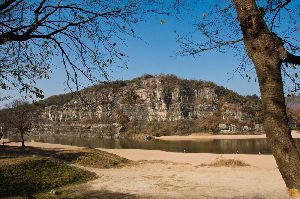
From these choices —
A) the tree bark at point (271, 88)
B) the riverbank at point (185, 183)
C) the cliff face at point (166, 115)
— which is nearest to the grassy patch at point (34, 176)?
the riverbank at point (185, 183)

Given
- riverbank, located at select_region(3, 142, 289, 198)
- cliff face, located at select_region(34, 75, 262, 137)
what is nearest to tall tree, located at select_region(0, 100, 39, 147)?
riverbank, located at select_region(3, 142, 289, 198)

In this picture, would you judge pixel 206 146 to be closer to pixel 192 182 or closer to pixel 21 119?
pixel 21 119

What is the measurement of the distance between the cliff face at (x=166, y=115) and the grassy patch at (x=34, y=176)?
9580 centimetres

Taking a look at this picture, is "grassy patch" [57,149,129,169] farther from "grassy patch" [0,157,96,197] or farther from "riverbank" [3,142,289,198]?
"grassy patch" [0,157,96,197]

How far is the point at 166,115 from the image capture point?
155m

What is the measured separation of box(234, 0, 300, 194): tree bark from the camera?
13.0ft

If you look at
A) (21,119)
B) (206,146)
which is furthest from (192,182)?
(206,146)

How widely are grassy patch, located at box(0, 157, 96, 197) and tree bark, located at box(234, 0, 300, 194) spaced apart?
1679cm

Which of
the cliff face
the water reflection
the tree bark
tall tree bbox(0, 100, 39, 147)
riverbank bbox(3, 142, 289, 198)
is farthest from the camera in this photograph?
the cliff face

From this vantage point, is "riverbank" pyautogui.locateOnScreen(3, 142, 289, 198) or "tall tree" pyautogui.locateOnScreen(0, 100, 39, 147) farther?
"tall tree" pyautogui.locateOnScreen(0, 100, 39, 147)

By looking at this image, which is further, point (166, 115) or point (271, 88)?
point (166, 115)

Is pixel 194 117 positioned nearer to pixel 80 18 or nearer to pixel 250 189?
pixel 250 189

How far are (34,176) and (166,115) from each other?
133602 millimetres

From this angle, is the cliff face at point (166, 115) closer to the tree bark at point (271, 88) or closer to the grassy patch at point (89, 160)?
the grassy patch at point (89, 160)
